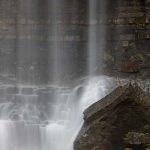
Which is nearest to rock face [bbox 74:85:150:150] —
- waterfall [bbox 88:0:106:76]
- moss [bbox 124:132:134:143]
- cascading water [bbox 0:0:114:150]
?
moss [bbox 124:132:134:143]

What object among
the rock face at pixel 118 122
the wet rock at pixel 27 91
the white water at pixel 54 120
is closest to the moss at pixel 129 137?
the rock face at pixel 118 122

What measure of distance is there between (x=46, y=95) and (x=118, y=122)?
5737 millimetres

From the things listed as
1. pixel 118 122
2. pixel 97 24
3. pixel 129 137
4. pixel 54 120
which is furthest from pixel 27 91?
pixel 129 137

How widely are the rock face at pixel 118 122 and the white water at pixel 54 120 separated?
1.42 meters

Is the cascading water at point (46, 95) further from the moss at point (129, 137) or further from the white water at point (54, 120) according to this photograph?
the moss at point (129, 137)

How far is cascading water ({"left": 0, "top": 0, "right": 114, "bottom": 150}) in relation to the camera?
1584cm

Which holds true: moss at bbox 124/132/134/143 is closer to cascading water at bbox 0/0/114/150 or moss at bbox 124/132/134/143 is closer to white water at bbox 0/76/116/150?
white water at bbox 0/76/116/150

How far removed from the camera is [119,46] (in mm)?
20922

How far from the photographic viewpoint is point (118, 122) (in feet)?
44.2

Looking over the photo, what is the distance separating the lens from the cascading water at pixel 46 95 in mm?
15844

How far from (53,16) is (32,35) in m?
1.08

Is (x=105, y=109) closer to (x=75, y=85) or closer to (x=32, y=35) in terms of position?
(x=75, y=85)

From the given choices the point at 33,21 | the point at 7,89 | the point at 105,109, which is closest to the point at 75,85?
the point at 7,89

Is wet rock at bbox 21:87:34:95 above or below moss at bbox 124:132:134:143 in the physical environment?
above
